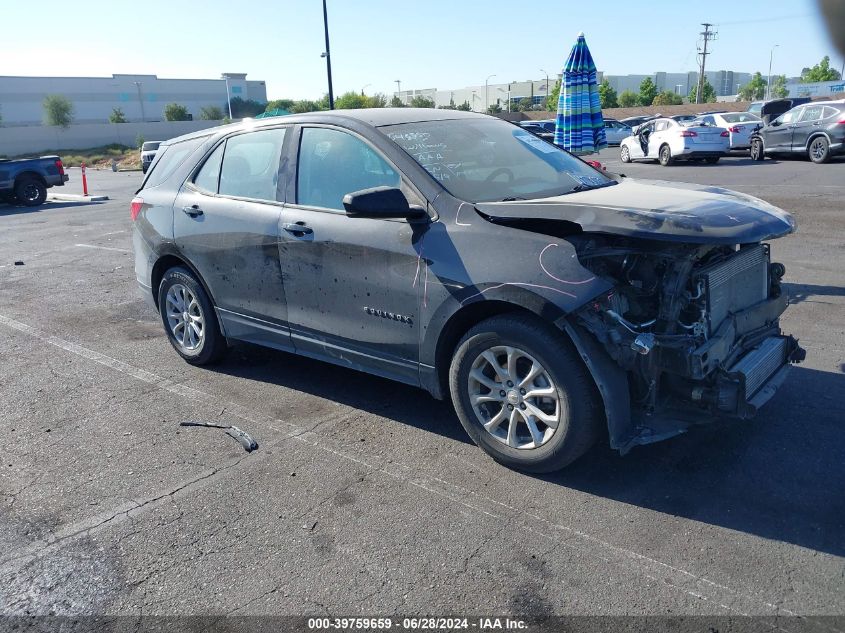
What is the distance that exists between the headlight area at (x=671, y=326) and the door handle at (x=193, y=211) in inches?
118

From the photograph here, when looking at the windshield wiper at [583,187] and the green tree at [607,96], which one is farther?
the green tree at [607,96]

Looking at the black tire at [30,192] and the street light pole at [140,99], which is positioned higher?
the street light pole at [140,99]

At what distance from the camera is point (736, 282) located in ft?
13.0

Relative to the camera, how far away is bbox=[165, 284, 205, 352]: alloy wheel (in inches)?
224

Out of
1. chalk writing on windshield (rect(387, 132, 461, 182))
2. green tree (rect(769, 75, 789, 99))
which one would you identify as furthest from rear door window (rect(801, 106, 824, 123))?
chalk writing on windshield (rect(387, 132, 461, 182))

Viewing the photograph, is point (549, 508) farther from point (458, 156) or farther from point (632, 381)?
point (458, 156)

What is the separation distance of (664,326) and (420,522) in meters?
1.53

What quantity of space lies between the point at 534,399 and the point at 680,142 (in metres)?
21.4

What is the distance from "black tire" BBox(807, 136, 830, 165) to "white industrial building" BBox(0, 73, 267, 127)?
83.0 meters

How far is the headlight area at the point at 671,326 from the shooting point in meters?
3.50

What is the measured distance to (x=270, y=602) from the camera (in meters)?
2.98

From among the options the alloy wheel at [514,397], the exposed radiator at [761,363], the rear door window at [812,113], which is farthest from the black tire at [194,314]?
the rear door window at [812,113]

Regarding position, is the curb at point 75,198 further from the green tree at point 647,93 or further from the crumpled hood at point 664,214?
the green tree at point 647,93

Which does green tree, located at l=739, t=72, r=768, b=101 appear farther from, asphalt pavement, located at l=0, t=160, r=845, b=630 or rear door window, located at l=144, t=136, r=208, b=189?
asphalt pavement, located at l=0, t=160, r=845, b=630
